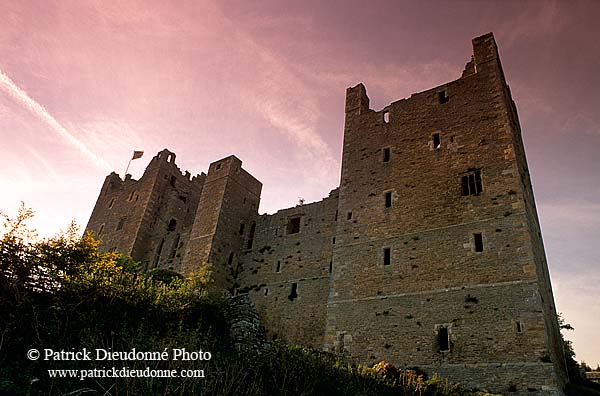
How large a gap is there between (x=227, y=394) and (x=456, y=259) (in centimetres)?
1015

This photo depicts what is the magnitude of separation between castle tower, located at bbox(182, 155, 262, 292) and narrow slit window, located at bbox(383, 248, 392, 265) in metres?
10.6

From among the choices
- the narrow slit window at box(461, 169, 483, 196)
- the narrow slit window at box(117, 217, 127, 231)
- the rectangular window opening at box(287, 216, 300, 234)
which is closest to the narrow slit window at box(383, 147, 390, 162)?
the narrow slit window at box(461, 169, 483, 196)

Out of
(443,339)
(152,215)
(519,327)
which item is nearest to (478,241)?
(519,327)

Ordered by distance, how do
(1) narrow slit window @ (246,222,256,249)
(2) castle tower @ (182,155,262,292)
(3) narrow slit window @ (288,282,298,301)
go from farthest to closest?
(1) narrow slit window @ (246,222,256,249) < (2) castle tower @ (182,155,262,292) < (3) narrow slit window @ (288,282,298,301)

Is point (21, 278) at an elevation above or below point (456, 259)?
below

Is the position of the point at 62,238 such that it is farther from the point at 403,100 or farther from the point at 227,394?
the point at 403,100

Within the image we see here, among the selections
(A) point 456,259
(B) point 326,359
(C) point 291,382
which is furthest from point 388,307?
(C) point 291,382

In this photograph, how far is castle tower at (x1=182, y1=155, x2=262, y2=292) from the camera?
23.7 m

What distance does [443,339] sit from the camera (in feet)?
43.8

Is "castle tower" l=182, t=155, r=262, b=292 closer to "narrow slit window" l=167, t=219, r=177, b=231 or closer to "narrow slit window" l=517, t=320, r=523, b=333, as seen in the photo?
"narrow slit window" l=167, t=219, r=177, b=231

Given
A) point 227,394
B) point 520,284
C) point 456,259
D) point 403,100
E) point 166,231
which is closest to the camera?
point 227,394

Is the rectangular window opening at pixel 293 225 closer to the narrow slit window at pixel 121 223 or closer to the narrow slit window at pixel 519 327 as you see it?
the narrow slit window at pixel 519 327

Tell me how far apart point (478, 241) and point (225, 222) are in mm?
15141

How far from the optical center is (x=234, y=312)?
11320 mm
